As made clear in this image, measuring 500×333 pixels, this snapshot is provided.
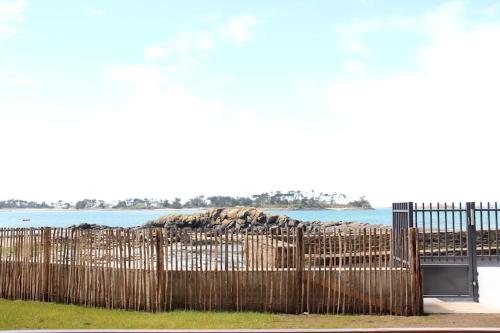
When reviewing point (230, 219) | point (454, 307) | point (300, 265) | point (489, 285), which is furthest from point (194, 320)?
point (230, 219)

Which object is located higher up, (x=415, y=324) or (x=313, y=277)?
(x=313, y=277)

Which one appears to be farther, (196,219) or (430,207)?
(196,219)

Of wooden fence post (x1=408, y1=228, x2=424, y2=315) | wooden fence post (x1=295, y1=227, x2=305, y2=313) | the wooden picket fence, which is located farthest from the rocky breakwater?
wooden fence post (x1=408, y1=228, x2=424, y2=315)

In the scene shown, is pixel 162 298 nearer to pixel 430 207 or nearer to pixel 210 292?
pixel 210 292

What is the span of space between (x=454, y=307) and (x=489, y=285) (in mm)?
1326

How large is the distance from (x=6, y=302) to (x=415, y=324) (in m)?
9.03

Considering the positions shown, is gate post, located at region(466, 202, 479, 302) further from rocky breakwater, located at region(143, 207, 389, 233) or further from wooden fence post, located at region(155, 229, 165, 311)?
rocky breakwater, located at region(143, 207, 389, 233)

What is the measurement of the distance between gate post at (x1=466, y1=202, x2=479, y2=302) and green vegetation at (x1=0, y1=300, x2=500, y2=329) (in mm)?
1843

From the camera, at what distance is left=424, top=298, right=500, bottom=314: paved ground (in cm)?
1257

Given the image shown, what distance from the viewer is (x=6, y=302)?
43.9 ft

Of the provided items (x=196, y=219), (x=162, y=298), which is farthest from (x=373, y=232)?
(x=196, y=219)

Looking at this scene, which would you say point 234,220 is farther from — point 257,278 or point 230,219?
point 257,278

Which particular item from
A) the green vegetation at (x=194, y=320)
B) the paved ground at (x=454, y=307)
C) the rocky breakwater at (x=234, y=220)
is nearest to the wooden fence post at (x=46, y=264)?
the green vegetation at (x=194, y=320)

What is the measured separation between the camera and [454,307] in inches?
512
